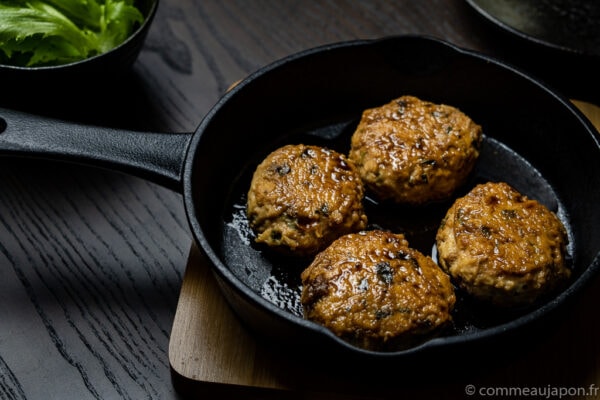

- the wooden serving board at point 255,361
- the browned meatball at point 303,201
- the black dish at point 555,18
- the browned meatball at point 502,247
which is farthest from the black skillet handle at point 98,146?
the black dish at point 555,18

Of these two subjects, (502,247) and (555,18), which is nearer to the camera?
(502,247)

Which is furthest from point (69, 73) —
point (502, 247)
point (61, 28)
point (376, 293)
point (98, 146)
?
point (502, 247)

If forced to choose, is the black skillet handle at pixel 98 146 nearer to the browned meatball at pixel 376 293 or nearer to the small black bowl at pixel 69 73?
the small black bowl at pixel 69 73

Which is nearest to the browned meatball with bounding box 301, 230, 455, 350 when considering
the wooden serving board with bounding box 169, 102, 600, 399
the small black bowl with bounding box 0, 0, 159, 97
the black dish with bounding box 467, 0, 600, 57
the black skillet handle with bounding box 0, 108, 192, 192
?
the wooden serving board with bounding box 169, 102, 600, 399

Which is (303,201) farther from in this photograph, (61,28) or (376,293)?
(61,28)

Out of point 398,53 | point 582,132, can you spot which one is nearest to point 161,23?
point 398,53

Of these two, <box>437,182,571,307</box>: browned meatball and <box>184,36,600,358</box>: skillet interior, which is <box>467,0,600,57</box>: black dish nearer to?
<box>184,36,600,358</box>: skillet interior
